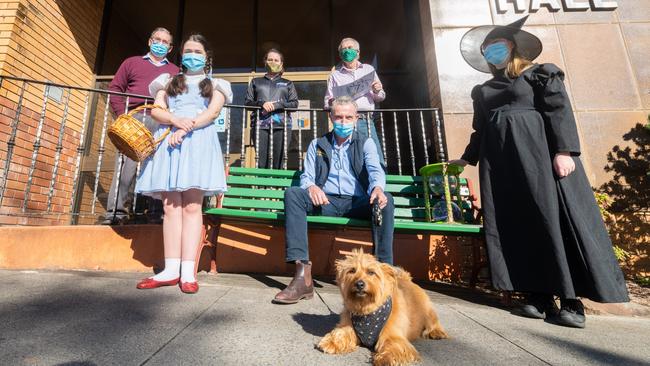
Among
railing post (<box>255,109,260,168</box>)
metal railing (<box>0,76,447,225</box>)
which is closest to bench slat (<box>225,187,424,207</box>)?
metal railing (<box>0,76,447,225</box>)

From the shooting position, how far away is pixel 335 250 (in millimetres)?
3742

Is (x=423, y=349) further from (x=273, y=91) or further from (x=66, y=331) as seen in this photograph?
(x=273, y=91)

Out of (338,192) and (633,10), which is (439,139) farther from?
(633,10)

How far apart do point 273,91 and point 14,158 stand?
12.0 feet

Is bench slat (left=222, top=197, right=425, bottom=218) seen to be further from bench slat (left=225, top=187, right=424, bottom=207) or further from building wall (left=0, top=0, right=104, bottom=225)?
building wall (left=0, top=0, right=104, bottom=225)

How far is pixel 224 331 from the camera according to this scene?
1749 mm

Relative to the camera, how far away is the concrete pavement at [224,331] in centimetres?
146

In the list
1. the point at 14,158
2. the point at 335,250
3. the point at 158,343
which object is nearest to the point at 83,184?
the point at 14,158

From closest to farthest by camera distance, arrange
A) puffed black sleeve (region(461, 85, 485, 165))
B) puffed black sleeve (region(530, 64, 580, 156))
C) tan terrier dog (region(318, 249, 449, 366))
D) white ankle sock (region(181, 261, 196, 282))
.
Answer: tan terrier dog (region(318, 249, 449, 366)) → puffed black sleeve (region(530, 64, 580, 156)) → white ankle sock (region(181, 261, 196, 282)) → puffed black sleeve (region(461, 85, 485, 165))

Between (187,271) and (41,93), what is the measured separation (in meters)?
4.48

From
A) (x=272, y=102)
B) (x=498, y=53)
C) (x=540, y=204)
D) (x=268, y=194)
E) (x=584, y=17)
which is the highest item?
(x=584, y=17)

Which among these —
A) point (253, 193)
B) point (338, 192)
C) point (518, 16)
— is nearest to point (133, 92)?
point (253, 193)

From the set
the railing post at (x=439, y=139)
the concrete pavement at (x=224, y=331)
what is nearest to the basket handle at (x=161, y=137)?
the concrete pavement at (x=224, y=331)

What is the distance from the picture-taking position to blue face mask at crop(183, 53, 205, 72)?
2854 mm
